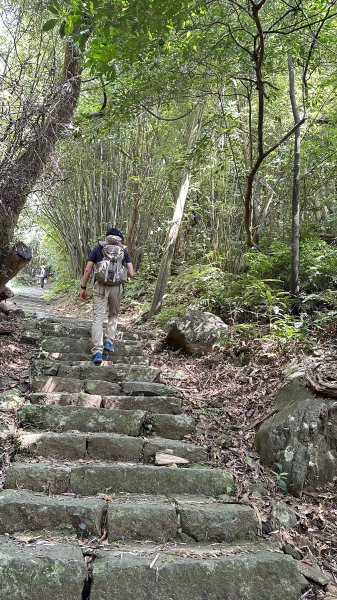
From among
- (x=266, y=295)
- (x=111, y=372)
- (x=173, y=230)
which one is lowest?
(x=111, y=372)

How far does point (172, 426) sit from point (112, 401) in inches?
24.7

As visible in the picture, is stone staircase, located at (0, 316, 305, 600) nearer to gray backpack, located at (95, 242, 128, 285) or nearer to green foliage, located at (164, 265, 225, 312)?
gray backpack, located at (95, 242, 128, 285)

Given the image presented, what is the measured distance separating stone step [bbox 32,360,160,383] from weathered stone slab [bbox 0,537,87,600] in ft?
8.00

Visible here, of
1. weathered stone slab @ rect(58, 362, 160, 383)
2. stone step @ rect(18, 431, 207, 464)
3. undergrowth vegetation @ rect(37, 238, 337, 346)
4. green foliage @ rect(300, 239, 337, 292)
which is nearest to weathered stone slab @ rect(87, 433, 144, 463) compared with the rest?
stone step @ rect(18, 431, 207, 464)

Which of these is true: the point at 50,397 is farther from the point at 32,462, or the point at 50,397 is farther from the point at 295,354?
the point at 295,354

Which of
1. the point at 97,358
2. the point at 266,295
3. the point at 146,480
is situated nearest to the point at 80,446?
the point at 146,480

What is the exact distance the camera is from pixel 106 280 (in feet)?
16.8

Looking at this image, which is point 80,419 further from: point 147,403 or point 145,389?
point 145,389

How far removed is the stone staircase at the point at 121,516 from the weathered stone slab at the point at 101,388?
0.23m

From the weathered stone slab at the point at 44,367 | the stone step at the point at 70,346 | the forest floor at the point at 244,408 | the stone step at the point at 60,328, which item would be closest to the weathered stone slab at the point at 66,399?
the forest floor at the point at 244,408

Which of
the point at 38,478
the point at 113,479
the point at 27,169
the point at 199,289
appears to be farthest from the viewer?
the point at 199,289

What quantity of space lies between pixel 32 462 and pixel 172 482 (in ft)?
3.19

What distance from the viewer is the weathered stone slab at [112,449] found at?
3.21 meters

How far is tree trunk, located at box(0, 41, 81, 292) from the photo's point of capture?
201 inches
